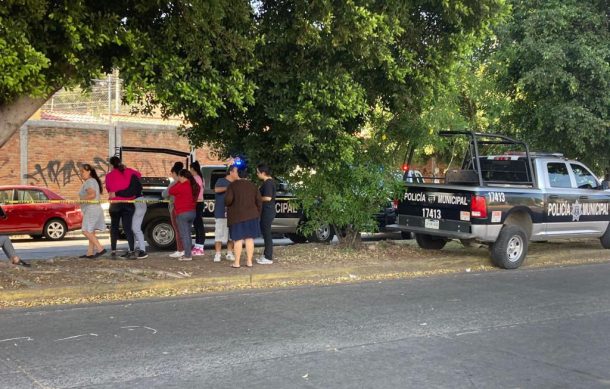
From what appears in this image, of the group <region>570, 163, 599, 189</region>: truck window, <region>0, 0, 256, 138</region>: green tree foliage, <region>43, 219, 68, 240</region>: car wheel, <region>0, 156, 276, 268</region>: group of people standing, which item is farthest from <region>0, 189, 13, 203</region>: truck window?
<region>570, 163, 599, 189</region>: truck window

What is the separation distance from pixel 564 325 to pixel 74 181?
22.3 meters

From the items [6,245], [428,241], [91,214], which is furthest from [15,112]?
[428,241]

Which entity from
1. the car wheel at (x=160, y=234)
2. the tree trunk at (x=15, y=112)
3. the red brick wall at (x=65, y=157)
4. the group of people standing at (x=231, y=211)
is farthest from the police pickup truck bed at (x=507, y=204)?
the red brick wall at (x=65, y=157)

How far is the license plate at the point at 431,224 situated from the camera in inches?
438

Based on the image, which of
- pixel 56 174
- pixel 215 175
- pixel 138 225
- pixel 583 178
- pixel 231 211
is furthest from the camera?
pixel 56 174

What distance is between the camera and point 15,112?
8.02m

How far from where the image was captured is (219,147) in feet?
37.8

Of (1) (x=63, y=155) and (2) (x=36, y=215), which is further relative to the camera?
(1) (x=63, y=155)

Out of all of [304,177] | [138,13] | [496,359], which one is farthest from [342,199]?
[496,359]

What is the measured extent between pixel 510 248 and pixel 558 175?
6.39ft

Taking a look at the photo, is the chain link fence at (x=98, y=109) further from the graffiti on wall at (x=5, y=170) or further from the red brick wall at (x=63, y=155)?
the graffiti on wall at (x=5, y=170)

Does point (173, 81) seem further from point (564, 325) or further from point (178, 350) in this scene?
point (564, 325)

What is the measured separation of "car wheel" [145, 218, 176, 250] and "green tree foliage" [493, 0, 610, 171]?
8.10m

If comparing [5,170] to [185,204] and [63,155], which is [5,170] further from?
[185,204]
